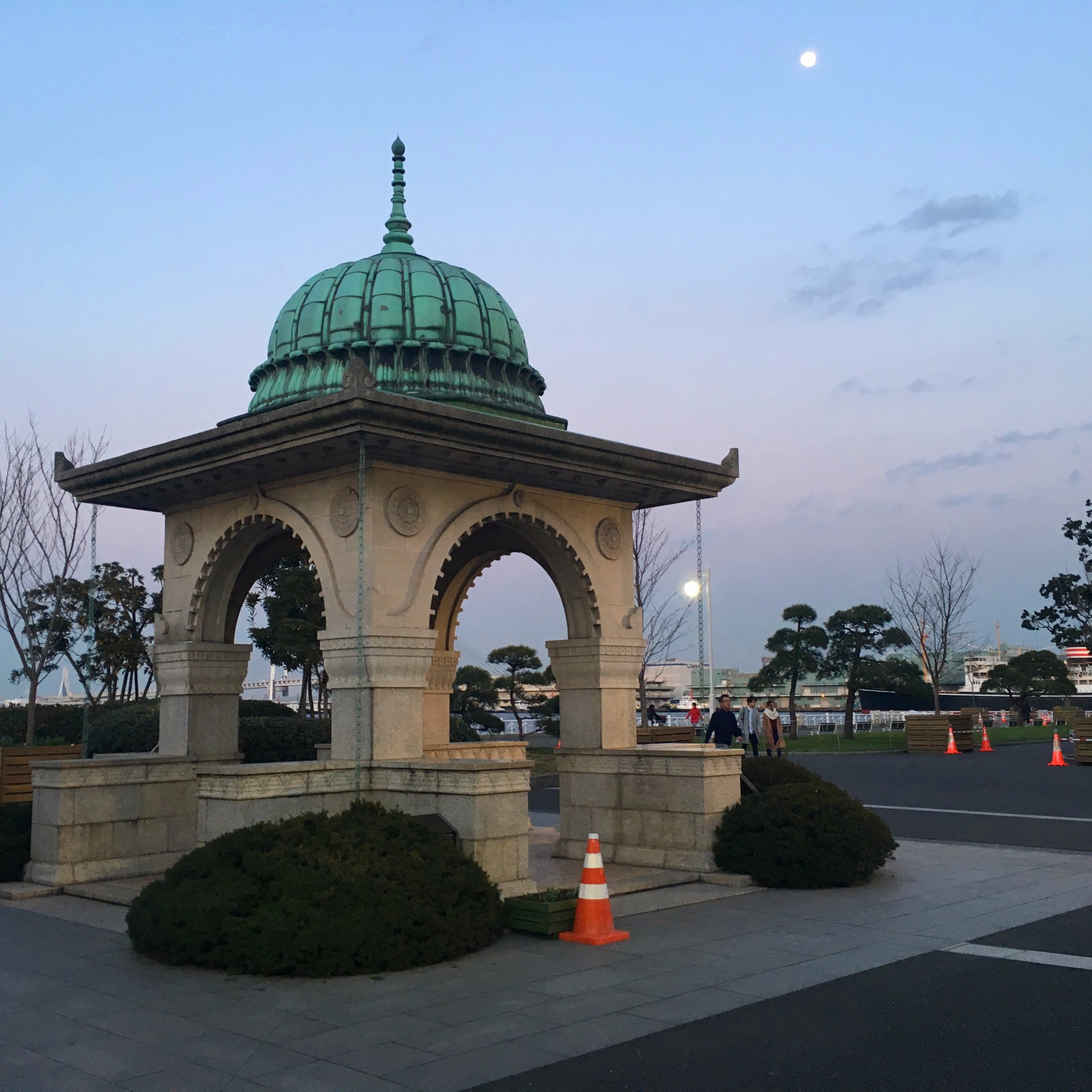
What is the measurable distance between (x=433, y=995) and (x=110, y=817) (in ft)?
21.5

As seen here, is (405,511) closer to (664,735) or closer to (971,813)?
(971,813)

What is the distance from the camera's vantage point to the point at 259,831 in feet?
31.3

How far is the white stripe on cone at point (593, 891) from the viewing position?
9.55 metres

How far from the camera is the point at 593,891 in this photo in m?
9.55

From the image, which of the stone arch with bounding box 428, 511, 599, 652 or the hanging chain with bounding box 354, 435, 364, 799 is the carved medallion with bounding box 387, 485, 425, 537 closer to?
the hanging chain with bounding box 354, 435, 364, 799

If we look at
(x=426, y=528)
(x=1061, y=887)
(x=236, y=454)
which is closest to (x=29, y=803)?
(x=236, y=454)

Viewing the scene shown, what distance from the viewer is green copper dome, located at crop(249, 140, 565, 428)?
13906 mm

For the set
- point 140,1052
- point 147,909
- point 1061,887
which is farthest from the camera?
point 1061,887

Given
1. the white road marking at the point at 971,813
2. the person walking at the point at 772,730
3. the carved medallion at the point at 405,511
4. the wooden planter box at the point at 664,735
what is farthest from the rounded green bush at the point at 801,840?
the wooden planter box at the point at 664,735

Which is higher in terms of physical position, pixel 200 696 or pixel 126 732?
pixel 200 696

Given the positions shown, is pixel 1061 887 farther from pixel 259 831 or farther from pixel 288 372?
pixel 288 372

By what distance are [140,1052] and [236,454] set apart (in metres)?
7.11

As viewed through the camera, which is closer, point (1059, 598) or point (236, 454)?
point (236, 454)

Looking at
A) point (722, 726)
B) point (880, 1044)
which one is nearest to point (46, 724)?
point (722, 726)
